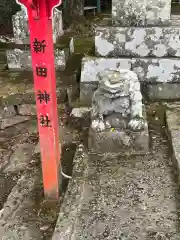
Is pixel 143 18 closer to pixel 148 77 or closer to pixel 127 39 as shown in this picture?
pixel 127 39

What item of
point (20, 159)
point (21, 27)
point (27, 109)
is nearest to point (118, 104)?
point (20, 159)

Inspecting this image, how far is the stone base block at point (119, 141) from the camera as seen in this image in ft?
13.9

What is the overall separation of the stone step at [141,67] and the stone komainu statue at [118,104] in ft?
3.03

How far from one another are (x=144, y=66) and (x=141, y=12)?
73cm

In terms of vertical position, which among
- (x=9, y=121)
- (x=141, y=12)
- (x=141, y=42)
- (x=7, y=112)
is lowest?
(x=9, y=121)

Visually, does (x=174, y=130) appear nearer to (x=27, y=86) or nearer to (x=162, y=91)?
(x=162, y=91)

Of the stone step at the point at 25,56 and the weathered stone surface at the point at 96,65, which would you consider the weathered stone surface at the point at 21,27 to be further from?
the weathered stone surface at the point at 96,65

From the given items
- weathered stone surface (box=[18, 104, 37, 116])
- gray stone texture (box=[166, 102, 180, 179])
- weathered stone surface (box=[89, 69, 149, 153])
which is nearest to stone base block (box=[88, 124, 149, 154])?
weathered stone surface (box=[89, 69, 149, 153])

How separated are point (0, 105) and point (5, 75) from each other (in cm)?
92

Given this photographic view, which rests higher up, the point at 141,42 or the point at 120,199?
the point at 141,42

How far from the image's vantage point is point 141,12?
5.06m

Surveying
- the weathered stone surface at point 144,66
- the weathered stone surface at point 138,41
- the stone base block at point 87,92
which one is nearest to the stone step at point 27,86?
the stone base block at point 87,92

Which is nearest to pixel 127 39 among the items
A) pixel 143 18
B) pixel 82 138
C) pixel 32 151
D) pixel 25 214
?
pixel 143 18

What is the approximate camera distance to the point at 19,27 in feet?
20.8
